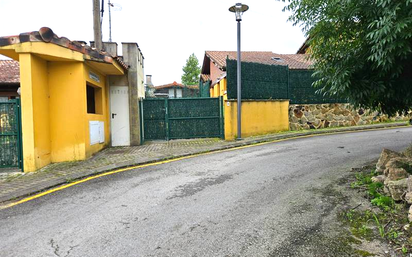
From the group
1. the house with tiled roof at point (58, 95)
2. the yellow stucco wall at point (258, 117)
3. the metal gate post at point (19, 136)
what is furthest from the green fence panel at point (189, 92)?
the metal gate post at point (19, 136)

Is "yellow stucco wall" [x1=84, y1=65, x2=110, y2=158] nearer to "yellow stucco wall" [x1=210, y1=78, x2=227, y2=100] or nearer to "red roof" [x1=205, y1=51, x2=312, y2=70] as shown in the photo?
"yellow stucco wall" [x1=210, y1=78, x2=227, y2=100]

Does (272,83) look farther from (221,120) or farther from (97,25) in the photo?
(97,25)

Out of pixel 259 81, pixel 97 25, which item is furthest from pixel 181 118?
pixel 97 25

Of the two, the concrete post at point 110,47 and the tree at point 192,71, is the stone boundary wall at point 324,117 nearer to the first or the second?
the concrete post at point 110,47

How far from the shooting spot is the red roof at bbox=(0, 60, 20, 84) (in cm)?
1487

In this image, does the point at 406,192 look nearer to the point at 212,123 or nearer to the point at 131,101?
the point at 212,123

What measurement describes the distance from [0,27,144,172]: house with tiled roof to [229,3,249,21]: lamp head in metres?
4.88

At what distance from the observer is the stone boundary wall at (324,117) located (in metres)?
12.9

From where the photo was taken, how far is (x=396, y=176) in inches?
144

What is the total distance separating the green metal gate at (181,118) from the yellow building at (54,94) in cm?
258

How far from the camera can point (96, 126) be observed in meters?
8.86

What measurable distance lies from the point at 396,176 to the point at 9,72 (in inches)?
780

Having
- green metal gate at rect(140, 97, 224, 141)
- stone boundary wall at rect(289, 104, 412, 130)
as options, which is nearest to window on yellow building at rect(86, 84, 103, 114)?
green metal gate at rect(140, 97, 224, 141)

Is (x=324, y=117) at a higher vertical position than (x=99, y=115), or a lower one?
lower
